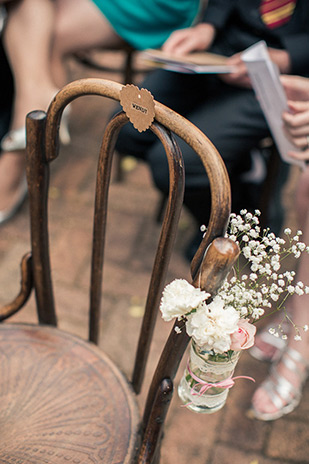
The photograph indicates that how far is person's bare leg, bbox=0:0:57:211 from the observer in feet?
5.94

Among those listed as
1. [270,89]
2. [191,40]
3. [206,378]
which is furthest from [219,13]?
[206,378]

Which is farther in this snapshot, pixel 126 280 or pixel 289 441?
pixel 126 280

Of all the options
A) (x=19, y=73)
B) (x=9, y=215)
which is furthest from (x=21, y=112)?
(x=9, y=215)

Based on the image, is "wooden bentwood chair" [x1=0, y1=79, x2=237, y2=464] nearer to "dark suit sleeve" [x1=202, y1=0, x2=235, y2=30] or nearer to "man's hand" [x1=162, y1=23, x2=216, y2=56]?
"man's hand" [x1=162, y1=23, x2=216, y2=56]

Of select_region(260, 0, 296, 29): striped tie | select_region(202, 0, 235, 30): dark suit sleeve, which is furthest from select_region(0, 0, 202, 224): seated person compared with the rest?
select_region(260, 0, 296, 29): striped tie

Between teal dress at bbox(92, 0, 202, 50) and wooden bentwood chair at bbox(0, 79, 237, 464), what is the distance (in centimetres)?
109

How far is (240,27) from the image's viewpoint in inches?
64.7

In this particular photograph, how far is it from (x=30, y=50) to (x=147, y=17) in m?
0.43

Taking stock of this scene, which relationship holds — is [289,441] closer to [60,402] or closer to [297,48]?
[60,402]

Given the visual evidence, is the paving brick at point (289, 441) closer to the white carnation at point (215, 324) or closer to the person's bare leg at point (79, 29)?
the white carnation at point (215, 324)

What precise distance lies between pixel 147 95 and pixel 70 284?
1.28m

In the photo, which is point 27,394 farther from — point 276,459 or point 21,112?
point 21,112

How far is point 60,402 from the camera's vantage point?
3.29 feet

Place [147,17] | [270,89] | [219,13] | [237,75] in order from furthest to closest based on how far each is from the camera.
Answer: [147,17], [219,13], [237,75], [270,89]
